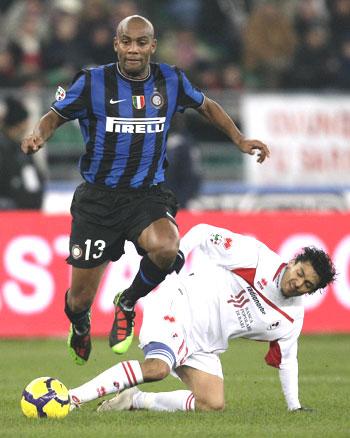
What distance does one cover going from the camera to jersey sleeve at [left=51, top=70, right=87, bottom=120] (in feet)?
25.5

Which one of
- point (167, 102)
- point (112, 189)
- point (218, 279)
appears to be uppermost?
point (167, 102)

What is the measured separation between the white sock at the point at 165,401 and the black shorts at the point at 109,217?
3.13 feet

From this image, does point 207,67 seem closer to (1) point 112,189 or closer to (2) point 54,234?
(2) point 54,234

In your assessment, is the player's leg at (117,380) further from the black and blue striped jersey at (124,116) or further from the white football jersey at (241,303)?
the black and blue striped jersey at (124,116)

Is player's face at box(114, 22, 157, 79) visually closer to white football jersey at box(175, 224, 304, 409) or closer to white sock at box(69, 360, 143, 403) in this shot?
white football jersey at box(175, 224, 304, 409)

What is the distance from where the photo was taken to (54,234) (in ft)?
41.5

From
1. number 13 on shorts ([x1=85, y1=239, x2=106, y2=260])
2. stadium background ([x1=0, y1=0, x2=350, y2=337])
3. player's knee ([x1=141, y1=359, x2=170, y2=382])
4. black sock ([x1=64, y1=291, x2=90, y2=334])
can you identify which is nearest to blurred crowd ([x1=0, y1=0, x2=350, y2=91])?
stadium background ([x1=0, y1=0, x2=350, y2=337])

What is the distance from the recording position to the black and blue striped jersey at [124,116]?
7820 millimetres

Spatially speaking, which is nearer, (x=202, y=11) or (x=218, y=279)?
(x=218, y=279)

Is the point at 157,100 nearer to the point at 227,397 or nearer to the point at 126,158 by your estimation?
the point at 126,158

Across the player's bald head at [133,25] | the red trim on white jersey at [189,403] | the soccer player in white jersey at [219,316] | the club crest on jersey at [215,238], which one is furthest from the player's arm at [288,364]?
the player's bald head at [133,25]

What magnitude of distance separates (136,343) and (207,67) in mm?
5269

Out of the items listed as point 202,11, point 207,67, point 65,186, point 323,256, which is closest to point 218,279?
point 323,256

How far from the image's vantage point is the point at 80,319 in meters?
8.45
